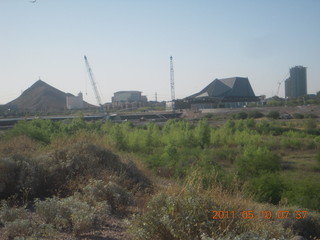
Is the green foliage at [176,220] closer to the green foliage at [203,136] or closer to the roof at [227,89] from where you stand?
the green foliage at [203,136]

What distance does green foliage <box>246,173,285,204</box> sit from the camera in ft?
42.2

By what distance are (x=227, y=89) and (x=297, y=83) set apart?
55275mm

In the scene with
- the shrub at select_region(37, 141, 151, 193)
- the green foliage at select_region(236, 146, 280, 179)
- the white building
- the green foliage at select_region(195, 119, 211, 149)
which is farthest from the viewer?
the white building

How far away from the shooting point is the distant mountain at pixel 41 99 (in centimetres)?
10606

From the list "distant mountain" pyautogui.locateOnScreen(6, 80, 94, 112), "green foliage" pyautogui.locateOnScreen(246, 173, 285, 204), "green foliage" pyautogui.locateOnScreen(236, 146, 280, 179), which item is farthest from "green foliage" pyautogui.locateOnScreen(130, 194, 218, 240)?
"distant mountain" pyautogui.locateOnScreen(6, 80, 94, 112)

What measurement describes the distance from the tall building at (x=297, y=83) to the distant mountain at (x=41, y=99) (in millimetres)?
92224

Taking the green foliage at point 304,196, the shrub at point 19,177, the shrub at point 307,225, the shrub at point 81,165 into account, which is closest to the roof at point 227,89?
the green foliage at point 304,196

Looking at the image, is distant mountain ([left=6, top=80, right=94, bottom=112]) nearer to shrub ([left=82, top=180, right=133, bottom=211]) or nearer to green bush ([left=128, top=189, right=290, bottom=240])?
shrub ([left=82, top=180, right=133, bottom=211])

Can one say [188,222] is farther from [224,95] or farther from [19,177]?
[224,95]

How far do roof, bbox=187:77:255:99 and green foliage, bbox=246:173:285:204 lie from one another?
109 m

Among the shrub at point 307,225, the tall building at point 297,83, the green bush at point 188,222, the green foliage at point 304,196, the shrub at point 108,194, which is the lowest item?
the green foliage at point 304,196

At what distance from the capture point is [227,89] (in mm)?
128625

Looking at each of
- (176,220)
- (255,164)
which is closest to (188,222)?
(176,220)

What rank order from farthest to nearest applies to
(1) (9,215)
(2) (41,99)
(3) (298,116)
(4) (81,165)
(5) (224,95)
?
1. (5) (224,95)
2. (2) (41,99)
3. (3) (298,116)
4. (4) (81,165)
5. (1) (9,215)
